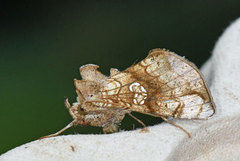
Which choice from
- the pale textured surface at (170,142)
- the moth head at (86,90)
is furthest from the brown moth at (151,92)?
the pale textured surface at (170,142)

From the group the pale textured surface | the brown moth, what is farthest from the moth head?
the pale textured surface

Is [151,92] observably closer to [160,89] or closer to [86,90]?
[160,89]

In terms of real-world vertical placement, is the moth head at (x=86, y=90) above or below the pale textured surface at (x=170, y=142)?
above

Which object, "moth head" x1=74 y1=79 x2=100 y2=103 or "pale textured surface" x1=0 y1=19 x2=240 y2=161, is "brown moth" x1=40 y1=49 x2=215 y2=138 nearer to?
"moth head" x1=74 y1=79 x2=100 y2=103

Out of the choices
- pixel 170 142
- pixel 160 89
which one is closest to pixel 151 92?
pixel 160 89

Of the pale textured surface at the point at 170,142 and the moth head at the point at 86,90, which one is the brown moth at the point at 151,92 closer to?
the moth head at the point at 86,90

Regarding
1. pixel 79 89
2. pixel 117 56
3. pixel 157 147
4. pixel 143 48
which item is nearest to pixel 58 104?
pixel 117 56
